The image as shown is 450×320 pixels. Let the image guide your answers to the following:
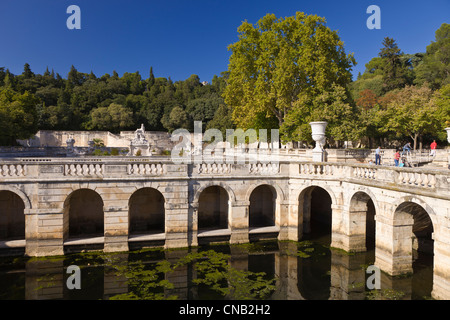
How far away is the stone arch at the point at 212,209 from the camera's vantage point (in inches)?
717

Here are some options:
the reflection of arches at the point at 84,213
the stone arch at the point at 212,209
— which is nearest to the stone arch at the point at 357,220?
the stone arch at the point at 212,209

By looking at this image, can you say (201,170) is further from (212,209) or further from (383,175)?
(383,175)

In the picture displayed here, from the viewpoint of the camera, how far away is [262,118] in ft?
109

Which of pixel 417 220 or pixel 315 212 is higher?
pixel 417 220

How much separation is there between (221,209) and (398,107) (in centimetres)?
2450

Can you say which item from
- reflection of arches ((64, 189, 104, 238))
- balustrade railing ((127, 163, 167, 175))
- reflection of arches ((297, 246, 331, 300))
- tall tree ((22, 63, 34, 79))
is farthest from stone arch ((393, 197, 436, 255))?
Result: tall tree ((22, 63, 34, 79))

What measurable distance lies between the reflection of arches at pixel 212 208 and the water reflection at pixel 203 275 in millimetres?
2798

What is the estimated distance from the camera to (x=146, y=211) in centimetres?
1748

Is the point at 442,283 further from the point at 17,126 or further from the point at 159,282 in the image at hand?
the point at 17,126

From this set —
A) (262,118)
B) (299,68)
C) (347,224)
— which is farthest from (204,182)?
(262,118)

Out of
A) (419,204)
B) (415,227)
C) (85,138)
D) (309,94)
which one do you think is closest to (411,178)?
(419,204)

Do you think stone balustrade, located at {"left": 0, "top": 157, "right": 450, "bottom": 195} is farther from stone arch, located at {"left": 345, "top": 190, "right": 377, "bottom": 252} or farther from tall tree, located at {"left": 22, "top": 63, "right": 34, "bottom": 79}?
tall tree, located at {"left": 22, "top": 63, "right": 34, "bottom": 79}

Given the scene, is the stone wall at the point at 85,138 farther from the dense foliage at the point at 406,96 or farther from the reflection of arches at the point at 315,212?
the reflection of arches at the point at 315,212

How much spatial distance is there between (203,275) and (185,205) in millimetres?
3804
